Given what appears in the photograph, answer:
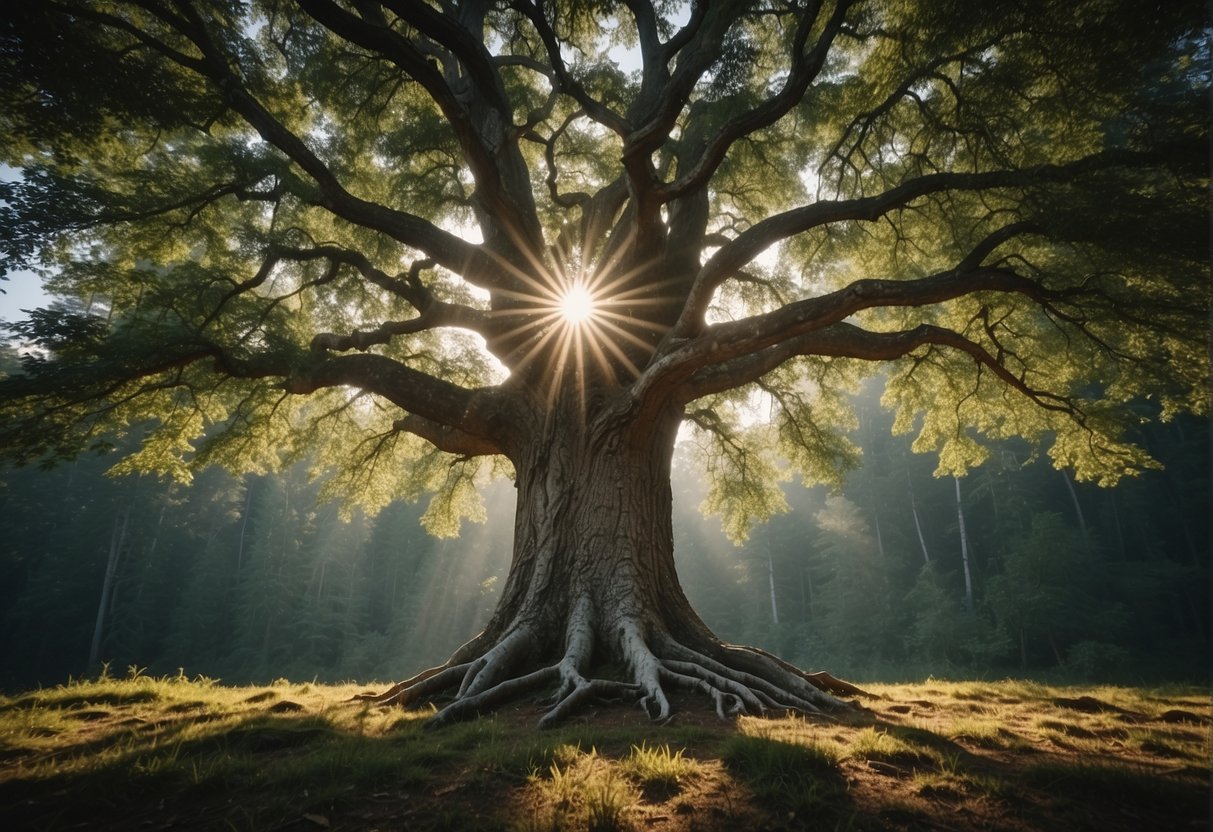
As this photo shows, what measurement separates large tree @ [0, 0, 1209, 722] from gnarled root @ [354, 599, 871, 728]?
4cm

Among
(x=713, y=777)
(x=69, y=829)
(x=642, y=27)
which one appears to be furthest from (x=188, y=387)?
(x=642, y=27)

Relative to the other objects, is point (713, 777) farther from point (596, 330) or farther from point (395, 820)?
point (596, 330)

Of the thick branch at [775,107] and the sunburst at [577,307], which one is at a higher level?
the thick branch at [775,107]

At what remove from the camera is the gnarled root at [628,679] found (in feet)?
12.6

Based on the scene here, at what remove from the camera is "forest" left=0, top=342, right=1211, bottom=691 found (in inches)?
940

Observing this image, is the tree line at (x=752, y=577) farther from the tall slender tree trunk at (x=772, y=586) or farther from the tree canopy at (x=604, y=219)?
the tree canopy at (x=604, y=219)

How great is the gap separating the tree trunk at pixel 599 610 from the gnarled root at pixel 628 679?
12 millimetres

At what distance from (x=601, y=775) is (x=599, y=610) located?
2.82 meters

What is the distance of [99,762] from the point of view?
256 cm

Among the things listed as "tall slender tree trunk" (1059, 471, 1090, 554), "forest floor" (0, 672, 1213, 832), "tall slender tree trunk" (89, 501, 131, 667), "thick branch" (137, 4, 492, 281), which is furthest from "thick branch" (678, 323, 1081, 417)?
"tall slender tree trunk" (89, 501, 131, 667)

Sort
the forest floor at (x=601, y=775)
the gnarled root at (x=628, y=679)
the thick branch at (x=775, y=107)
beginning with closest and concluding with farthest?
the forest floor at (x=601, y=775) → the gnarled root at (x=628, y=679) → the thick branch at (x=775, y=107)

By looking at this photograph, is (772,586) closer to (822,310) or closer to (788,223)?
(788,223)

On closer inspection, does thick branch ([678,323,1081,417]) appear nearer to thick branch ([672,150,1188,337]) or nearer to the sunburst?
thick branch ([672,150,1188,337])

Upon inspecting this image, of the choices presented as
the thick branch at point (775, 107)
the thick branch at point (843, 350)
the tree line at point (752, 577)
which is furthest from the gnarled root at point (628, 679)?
the tree line at point (752, 577)
